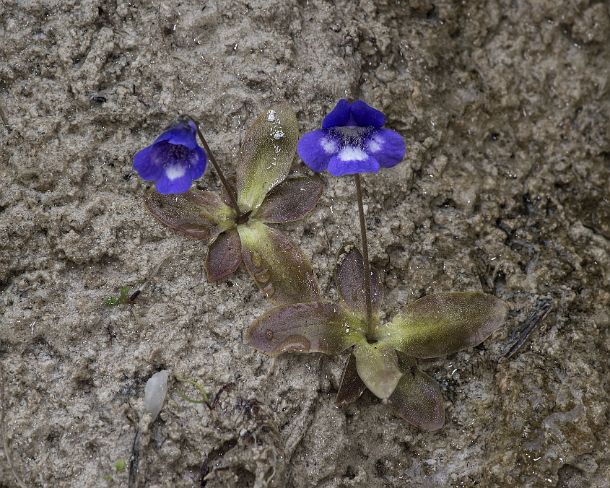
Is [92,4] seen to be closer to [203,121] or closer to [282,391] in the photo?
[203,121]

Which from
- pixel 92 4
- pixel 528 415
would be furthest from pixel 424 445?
pixel 92 4

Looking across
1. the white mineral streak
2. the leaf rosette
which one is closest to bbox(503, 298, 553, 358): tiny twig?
the leaf rosette

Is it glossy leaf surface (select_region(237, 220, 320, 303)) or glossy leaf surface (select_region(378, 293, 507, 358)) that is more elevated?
glossy leaf surface (select_region(237, 220, 320, 303))

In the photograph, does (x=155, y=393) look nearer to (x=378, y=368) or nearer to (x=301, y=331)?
(x=301, y=331)

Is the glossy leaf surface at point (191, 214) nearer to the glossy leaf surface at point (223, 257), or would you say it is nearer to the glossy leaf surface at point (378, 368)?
the glossy leaf surface at point (223, 257)

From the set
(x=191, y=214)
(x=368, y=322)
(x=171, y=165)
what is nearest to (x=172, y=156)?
(x=171, y=165)

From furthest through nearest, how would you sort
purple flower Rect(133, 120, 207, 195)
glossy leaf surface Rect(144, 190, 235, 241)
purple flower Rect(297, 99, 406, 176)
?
glossy leaf surface Rect(144, 190, 235, 241), purple flower Rect(133, 120, 207, 195), purple flower Rect(297, 99, 406, 176)

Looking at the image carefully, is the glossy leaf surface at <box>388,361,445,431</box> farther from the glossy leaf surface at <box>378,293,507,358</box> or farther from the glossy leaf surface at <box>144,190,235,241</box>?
the glossy leaf surface at <box>144,190,235,241</box>

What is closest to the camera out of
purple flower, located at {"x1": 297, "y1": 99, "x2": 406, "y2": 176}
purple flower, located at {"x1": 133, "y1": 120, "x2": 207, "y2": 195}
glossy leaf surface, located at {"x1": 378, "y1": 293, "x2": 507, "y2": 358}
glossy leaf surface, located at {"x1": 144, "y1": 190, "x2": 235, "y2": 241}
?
purple flower, located at {"x1": 297, "y1": 99, "x2": 406, "y2": 176}
